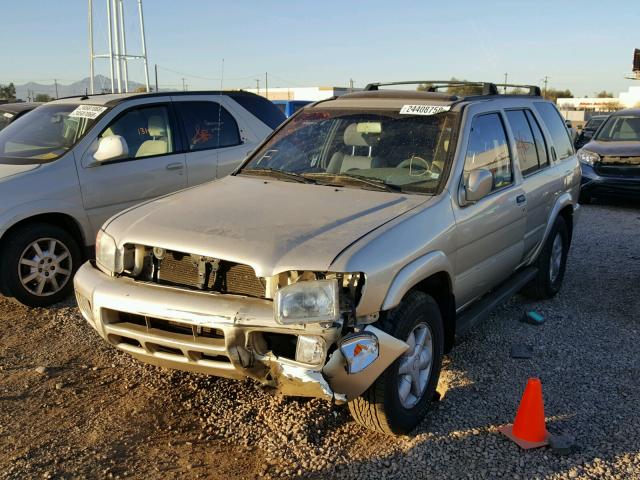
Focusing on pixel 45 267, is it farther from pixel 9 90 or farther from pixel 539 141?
pixel 9 90

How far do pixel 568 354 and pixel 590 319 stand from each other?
0.95 metres

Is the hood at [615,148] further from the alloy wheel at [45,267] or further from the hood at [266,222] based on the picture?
the alloy wheel at [45,267]

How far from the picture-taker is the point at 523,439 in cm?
335

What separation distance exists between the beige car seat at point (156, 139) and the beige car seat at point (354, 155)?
263 cm

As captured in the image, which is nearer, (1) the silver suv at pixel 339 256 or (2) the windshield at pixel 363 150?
(1) the silver suv at pixel 339 256

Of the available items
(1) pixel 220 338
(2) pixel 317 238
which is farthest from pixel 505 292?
(1) pixel 220 338

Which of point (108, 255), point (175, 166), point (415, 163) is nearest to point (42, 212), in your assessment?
point (175, 166)

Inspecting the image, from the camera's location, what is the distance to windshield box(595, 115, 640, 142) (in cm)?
1197

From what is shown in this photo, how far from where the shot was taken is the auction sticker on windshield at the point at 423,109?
424 cm

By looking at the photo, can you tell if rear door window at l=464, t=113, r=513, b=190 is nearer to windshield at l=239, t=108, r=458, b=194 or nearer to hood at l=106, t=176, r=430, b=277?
windshield at l=239, t=108, r=458, b=194

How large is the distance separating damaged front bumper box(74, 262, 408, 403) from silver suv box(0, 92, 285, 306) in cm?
240

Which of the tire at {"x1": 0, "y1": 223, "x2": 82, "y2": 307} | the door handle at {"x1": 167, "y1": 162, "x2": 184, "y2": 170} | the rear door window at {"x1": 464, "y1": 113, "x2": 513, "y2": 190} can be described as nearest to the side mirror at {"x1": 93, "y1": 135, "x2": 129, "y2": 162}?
the door handle at {"x1": 167, "y1": 162, "x2": 184, "y2": 170}

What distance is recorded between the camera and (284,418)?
3.59 metres

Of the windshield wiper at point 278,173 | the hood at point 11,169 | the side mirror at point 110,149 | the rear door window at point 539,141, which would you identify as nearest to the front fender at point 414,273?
the windshield wiper at point 278,173
